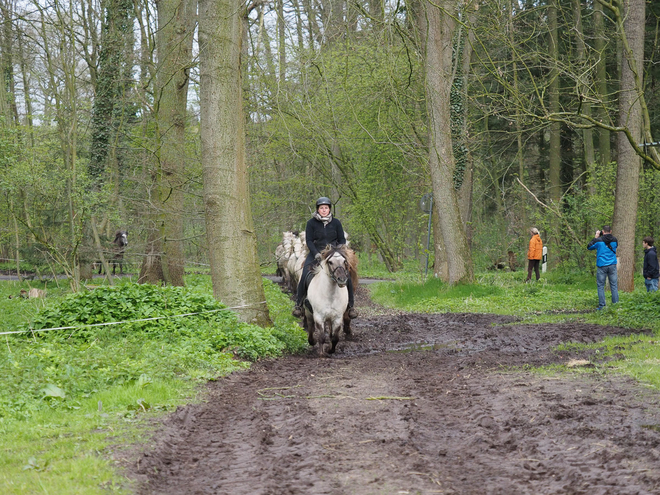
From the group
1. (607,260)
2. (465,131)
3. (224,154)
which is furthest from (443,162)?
(224,154)

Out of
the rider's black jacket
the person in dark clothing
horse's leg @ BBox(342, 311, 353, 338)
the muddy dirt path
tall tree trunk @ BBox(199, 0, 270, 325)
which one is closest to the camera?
the muddy dirt path

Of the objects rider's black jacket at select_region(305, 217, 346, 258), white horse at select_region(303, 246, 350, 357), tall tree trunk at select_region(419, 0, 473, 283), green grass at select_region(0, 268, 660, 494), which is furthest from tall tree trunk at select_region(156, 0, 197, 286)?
tall tree trunk at select_region(419, 0, 473, 283)

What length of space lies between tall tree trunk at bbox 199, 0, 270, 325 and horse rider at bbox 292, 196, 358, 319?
0.92m

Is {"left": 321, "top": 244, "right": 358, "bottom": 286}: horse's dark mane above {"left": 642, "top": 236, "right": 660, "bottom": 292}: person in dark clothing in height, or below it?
above

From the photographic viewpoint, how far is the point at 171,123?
57.2 feet

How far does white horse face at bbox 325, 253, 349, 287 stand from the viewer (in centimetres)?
1051

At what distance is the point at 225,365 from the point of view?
954cm

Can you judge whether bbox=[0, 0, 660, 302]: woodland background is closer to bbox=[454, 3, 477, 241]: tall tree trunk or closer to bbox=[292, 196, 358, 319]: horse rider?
bbox=[454, 3, 477, 241]: tall tree trunk

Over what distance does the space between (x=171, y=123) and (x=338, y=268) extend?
8.82 m

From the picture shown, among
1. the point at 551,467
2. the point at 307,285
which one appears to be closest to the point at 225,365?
the point at 307,285

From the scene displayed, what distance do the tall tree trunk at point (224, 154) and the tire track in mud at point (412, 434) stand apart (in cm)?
225

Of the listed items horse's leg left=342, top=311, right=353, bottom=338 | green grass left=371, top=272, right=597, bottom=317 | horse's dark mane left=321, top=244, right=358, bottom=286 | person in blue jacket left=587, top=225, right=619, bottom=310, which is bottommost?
green grass left=371, top=272, right=597, bottom=317

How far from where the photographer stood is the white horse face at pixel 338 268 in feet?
34.5

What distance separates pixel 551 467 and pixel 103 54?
1881 centimetres
